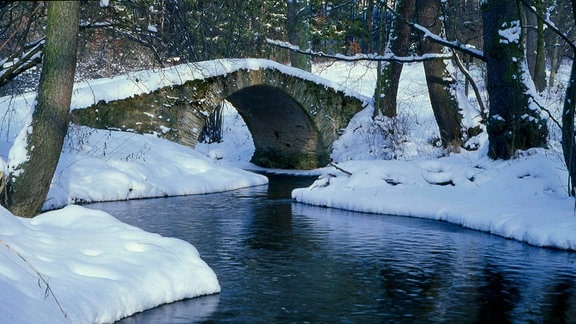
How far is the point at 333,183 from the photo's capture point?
14414 mm

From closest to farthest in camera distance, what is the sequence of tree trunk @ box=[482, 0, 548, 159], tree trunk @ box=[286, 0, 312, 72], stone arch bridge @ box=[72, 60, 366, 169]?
1. tree trunk @ box=[482, 0, 548, 159]
2. stone arch bridge @ box=[72, 60, 366, 169]
3. tree trunk @ box=[286, 0, 312, 72]

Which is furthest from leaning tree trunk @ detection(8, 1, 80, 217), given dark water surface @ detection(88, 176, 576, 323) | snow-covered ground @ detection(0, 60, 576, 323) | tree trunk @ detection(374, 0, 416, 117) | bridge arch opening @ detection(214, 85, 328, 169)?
bridge arch opening @ detection(214, 85, 328, 169)

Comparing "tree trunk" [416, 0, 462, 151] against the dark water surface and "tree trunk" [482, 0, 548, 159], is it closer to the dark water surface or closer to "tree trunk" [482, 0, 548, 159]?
"tree trunk" [482, 0, 548, 159]

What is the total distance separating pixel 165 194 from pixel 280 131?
30.5 ft

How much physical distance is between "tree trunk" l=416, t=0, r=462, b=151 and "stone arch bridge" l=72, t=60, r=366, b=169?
3931mm

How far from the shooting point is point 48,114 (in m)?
7.99

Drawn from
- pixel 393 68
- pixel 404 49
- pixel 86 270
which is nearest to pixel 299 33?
pixel 393 68

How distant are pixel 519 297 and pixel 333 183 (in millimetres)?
7600

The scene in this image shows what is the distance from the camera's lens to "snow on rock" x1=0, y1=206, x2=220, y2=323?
5.16m

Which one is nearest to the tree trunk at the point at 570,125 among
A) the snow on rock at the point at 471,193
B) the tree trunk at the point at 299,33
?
the snow on rock at the point at 471,193

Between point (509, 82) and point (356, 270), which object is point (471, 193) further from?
point (356, 270)

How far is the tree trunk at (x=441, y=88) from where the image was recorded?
17641 mm

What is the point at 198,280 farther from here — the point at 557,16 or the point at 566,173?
the point at 557,16

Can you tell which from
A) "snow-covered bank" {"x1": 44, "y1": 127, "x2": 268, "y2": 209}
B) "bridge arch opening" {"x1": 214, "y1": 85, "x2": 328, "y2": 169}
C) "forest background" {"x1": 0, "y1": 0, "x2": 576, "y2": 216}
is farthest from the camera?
"bridge arch opening" {"x1": 214, "y1": 85, "x2": 328, "y2": 169}
